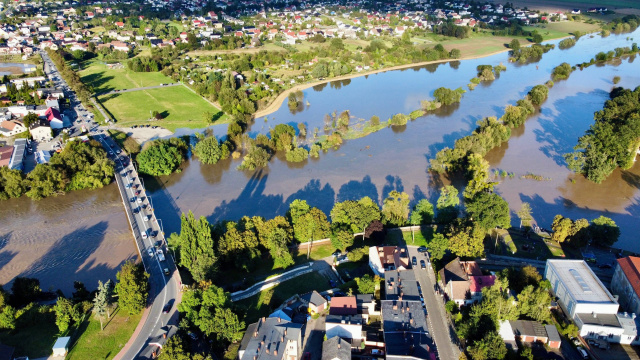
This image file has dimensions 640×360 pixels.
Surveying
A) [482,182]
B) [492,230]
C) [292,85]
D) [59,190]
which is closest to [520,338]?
[492,230]

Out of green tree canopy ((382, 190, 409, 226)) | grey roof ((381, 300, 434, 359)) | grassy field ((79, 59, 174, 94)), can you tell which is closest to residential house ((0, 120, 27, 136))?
grassy field ((79, 59, 174, 94))

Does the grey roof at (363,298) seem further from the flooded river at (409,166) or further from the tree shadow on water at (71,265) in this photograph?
the tree shadow on water at (71,265)

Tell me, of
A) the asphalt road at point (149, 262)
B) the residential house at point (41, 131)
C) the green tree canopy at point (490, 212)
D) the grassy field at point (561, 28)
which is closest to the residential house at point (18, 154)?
the residential house at point (41, 131)

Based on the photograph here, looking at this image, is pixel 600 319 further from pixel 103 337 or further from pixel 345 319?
pixel 103 337

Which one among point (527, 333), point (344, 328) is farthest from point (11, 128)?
point (527, 333)

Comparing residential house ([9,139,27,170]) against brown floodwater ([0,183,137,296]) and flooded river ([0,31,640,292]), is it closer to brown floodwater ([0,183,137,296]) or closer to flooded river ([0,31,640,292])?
brown floodwater ([0,183,137,296])

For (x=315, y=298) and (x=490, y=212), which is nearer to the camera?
(x=315, y=298)

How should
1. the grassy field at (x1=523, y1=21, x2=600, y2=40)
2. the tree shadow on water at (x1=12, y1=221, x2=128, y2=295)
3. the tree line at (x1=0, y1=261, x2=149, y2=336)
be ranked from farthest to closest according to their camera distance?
1. the grassy field at (x1=523, y1=21, x2=600, y2=40)
2. the tree shadow on water at (x1=12, y1=221, x2=128, y2=295)
3. the tree line at (x1=0, y1=261, x2=149, y2=336)
